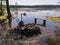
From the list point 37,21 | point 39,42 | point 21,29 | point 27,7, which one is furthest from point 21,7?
point 39,42

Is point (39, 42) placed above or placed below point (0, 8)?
below

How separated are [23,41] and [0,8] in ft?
46.6

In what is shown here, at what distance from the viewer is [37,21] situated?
24.5 m

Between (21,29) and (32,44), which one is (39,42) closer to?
(32,44)

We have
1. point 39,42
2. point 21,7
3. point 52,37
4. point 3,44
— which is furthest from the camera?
point 21,7

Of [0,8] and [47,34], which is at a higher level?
[0,8]

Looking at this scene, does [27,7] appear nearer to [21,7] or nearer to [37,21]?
[21,7]

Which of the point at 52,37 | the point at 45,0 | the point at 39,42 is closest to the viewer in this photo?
the point at 39,42

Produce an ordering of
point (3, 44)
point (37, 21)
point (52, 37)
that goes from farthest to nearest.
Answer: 1. point (37, 21)
2. point (52, 37)
3. point (3, 44)

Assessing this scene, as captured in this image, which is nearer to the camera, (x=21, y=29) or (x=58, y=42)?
(x=58, y=42)

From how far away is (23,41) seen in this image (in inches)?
608

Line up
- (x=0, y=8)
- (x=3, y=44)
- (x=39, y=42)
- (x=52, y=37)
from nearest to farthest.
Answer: (x=3, y=44), (x=39, y=42), (x=52, y=37), (x=0, y=8)

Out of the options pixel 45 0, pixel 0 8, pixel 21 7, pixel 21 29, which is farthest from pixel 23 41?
pixel 45 0

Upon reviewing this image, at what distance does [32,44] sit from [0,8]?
15006 mm
